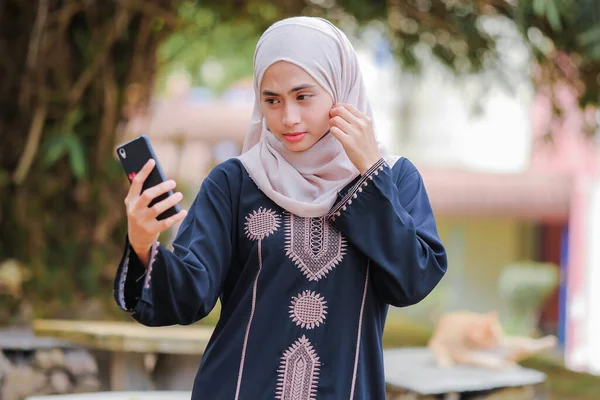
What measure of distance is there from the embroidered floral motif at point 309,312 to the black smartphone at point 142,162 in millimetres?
310

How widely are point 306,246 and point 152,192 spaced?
1.10 feet

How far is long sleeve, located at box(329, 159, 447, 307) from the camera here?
162 cm

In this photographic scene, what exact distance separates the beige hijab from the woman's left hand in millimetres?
64

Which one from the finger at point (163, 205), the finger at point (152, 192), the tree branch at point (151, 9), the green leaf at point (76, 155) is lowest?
the finger at point (163, 205)

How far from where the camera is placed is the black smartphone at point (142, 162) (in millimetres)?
1502

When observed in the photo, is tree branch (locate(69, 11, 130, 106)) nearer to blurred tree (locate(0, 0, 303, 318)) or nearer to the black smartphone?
blurred tree (locate(0, 0, 303, 318))

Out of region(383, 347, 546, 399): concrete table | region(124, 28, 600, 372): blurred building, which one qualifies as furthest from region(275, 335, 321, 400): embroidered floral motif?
region(124, 28, 600, 372): blurred building

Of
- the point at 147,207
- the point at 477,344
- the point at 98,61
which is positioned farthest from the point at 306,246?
the point at 98,61

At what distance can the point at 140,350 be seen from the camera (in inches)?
163

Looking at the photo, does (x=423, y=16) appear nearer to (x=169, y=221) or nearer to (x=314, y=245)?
(x=314, y=245)

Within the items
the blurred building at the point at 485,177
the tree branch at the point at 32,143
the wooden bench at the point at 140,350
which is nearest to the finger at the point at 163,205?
the wooden bench at the point at 140,350

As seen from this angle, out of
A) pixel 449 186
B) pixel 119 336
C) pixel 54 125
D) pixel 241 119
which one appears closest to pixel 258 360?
pixel 119 336

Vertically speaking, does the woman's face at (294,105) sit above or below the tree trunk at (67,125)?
below

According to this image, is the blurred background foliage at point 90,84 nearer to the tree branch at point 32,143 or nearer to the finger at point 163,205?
the tree branch at point 32,143
